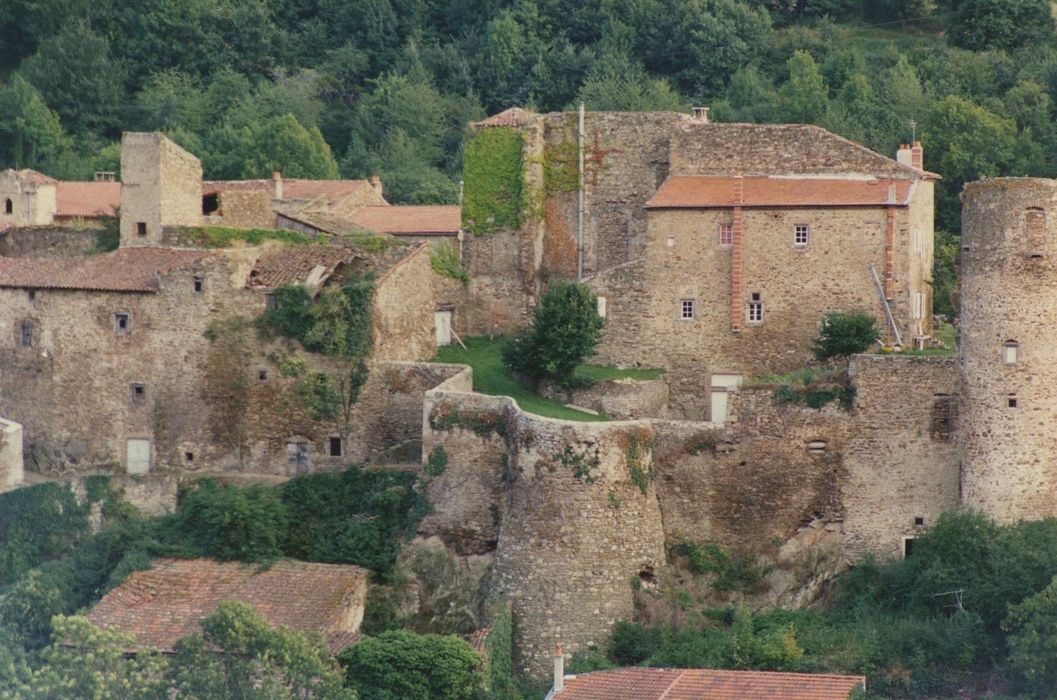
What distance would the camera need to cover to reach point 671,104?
81625mm

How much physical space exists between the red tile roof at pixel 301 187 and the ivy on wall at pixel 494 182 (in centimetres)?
522

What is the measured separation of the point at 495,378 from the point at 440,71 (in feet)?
123

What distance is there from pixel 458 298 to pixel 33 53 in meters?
40.3

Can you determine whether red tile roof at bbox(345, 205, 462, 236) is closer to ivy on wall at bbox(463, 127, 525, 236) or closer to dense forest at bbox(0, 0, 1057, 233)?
ivy on wall at bbox(463, 127, 525, 236)

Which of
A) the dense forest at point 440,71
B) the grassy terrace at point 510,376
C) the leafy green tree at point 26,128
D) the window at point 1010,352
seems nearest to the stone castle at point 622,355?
the window at point 1010,352

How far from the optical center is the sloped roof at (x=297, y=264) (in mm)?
55781

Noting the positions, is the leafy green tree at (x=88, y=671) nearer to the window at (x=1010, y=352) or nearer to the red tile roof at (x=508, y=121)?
the red tile roof at (x=508, y=121)

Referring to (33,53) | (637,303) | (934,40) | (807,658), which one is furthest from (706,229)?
(33,53)

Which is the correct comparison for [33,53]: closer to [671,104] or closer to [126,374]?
[671,104]

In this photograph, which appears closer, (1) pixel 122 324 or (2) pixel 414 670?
(2) pixel 414 670

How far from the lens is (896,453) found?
51406 millimetres

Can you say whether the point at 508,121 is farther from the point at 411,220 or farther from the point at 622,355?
the point at 622,355

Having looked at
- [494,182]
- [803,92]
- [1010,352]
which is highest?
[803,92]

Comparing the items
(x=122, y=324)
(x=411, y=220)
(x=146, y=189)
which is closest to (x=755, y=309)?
(x=411, y=220)
